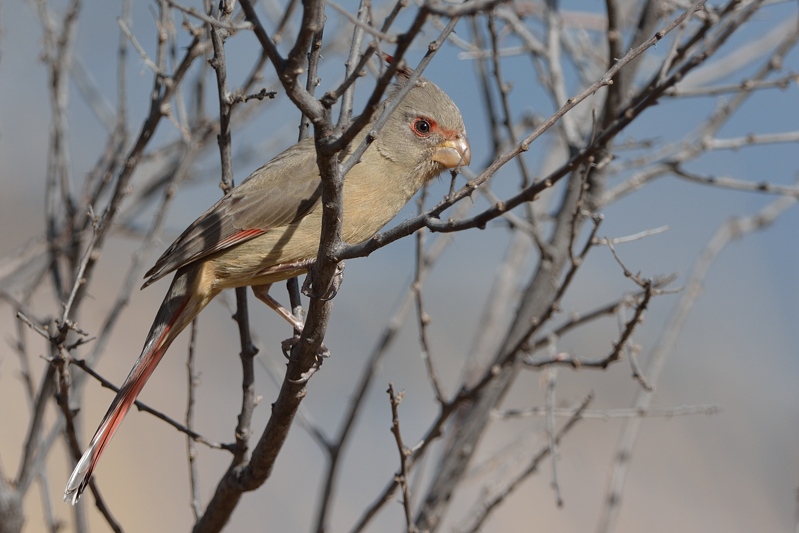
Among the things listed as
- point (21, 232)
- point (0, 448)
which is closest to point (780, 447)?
point (0, 448)

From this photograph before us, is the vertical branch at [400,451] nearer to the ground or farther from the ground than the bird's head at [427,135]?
nearer to the ground

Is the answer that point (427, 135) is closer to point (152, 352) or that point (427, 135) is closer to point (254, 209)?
point (254, 209)

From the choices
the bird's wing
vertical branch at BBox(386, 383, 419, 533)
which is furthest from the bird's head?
vertical branch at BBox(386, 383, 419, 533)

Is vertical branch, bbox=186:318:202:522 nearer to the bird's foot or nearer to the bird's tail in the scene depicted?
the bird's tail

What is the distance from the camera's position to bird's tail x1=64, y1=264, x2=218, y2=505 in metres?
3.07

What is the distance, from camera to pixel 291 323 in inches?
142

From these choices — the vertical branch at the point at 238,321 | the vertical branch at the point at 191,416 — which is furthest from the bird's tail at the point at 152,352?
the vertical branch at the point at 238,321

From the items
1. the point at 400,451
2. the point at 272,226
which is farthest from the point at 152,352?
the point at 400,451

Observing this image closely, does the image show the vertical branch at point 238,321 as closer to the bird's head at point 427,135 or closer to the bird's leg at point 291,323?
the bird's leg at point 291,323

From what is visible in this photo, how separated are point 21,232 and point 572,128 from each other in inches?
380

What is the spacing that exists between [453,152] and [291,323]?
3.55ft

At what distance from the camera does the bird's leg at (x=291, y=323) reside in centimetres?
306

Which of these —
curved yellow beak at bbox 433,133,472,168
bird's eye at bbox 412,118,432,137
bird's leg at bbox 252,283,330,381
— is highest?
bird's eye at bbox 412,118,432,137

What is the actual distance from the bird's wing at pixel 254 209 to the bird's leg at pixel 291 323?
13.5 inches
